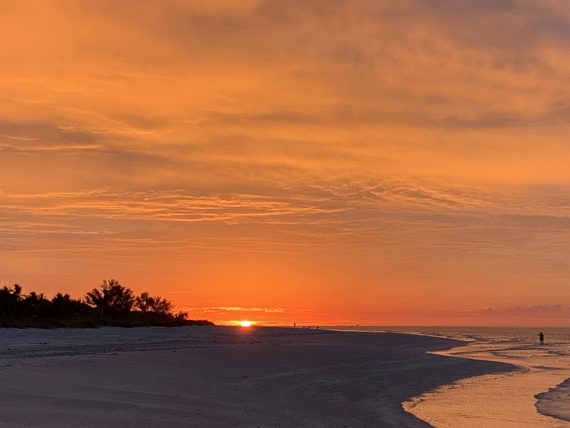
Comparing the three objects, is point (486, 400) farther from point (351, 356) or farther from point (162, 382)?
point (351, 356)

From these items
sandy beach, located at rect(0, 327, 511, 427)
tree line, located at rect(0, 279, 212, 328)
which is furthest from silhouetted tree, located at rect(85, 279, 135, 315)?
sandy beach, located at rect(0, 327, 511, 427)

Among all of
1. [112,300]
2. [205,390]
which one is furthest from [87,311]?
[205,390]

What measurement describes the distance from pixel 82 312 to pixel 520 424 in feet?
252

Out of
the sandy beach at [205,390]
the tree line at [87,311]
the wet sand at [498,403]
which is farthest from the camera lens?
the tree line at [87,311]

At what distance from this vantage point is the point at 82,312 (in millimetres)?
91375

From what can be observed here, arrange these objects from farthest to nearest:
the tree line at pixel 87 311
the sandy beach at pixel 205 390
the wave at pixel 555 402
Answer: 1. the tree line at pixel 87 311
2. the wave at pixel 555 402
3. the sandy beach at pixel 205 390

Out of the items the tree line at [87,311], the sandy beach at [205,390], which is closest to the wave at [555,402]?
the sandy beach at [205,390]

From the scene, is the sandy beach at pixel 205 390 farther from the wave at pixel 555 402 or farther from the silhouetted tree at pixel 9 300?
the silhouetted tree at pixel 9 300

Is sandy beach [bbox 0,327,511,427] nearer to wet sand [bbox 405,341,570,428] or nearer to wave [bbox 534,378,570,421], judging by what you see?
wet sand [bbox 405,341,570,428]

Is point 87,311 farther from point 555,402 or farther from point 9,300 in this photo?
point 555,402

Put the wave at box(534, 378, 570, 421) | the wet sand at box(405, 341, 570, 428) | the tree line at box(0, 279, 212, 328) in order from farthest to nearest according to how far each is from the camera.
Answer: the tree line at box(0, 279, 212, 328), the wave at box(534, 378, 570, 421), the wet sand at box(405, 341, 570, 428)

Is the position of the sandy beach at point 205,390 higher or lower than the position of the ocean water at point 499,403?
higher

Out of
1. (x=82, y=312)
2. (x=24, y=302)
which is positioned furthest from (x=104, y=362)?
(x=82, y=312)

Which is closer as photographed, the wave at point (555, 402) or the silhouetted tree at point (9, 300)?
the wave at point (555, 402)
